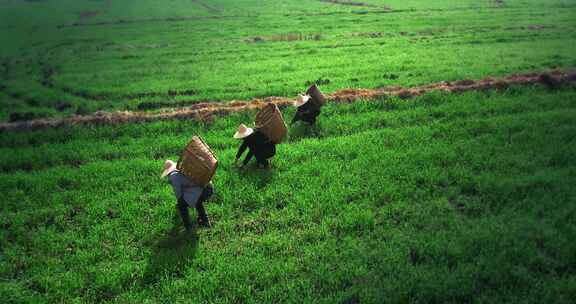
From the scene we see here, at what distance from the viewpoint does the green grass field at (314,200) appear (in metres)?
6.41

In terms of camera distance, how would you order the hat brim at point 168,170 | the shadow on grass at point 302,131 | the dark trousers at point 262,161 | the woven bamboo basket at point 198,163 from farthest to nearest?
the shadow on grass at point 302,131 < the dark trousers at point 262,161 < the hat brim at point 168,170 < the woven bamboo basket at point 198,163

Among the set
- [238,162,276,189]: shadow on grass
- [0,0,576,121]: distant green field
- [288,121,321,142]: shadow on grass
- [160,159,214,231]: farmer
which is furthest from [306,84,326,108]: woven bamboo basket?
[160,159,214,231]: farmer

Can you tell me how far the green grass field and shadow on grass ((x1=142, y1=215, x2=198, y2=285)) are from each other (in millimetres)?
39

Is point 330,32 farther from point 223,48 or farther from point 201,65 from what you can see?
point 201,65

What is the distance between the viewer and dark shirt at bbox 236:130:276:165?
975cm

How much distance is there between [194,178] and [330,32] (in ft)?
106

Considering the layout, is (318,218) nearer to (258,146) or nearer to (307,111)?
(258,146)

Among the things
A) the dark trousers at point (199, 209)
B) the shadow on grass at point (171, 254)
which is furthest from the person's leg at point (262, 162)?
the shadow on grass at point (171, 254)

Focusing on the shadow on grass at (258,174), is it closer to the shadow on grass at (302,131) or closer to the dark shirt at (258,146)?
the dark shirt at (258,146)

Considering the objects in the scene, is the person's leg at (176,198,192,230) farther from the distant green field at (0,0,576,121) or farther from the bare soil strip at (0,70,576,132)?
the distant green field at (0,0,576,121)

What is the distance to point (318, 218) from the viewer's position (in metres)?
8.05

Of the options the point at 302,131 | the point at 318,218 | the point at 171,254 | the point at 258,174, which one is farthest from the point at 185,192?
the point at 302,131

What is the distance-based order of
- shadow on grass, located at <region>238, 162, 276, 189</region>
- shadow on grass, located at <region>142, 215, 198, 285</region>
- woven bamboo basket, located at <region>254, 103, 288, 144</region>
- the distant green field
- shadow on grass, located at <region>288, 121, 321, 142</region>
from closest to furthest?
shadow on grass, located at <region>142, 215, 198, 285</region>, shadow on grass, located at <region>238, 162, 276, 189</region>, woven bamboo basket, located at <region>254, 103, 288, 144</region>, shadow on grass, located at <region>288, 121, 321, 142</region>, the distant green field

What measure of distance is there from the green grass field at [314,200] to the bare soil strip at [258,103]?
394 millimetres
